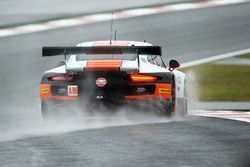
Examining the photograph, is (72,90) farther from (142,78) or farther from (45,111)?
(142,78)

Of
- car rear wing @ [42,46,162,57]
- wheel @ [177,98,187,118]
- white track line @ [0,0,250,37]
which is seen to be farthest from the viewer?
white track line @ [0,0,250,37]

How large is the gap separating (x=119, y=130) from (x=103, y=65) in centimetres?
128

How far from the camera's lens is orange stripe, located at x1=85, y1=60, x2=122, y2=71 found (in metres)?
13.4

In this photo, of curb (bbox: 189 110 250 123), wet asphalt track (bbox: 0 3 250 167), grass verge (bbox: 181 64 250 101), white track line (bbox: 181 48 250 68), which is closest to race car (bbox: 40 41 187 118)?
wet asphalt track (bbox: 0 3 250 167)

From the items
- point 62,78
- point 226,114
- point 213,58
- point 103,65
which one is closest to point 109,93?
point 103,65

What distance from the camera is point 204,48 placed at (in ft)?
82.6

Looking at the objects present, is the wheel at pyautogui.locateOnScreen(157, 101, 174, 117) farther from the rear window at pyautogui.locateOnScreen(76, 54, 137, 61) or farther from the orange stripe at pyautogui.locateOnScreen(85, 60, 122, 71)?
the rear window at pyautogui.locateOnScreen(76, 54, 137, 61)

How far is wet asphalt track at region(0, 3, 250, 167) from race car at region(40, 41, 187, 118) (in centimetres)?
35

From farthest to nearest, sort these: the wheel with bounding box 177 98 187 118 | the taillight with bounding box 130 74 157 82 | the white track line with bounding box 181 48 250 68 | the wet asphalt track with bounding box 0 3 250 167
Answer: the white track line with bounding box 181 48 250 68, the wheel with bounding box 177 98 187 118, the taillight with bounding box 130 74 157 82, the wet asphalt track with bounding box 0 3 250 167

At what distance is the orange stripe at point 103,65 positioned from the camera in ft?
43.8

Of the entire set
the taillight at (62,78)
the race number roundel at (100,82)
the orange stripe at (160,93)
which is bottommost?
the orange stripe at (160,93)

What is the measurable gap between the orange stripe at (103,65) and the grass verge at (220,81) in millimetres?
5165

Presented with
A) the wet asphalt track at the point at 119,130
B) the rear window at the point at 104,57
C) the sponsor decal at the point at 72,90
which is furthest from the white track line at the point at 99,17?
the sponsor decal at the point at 72,90

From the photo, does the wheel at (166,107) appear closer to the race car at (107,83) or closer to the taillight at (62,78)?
the race car at (107,83)
